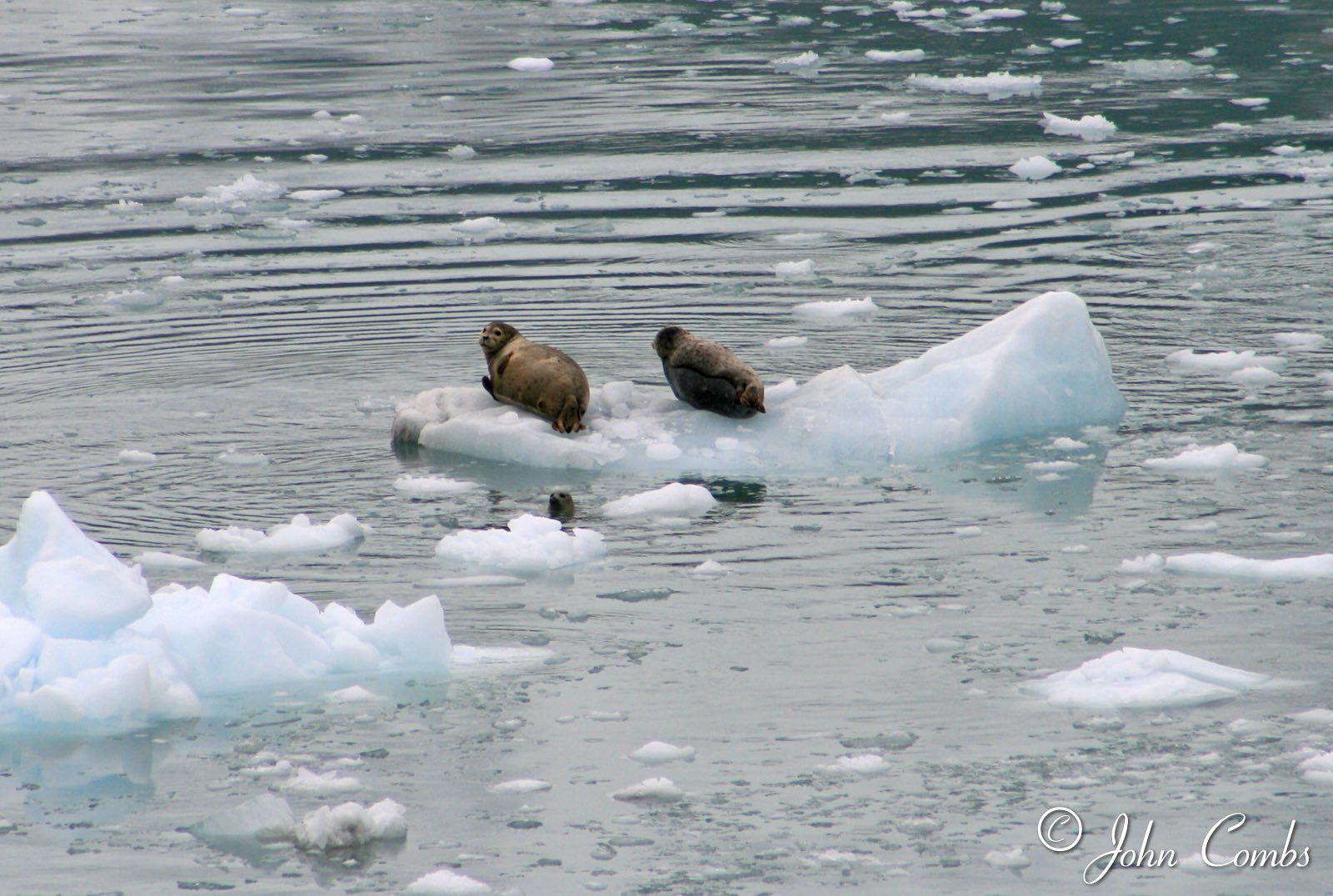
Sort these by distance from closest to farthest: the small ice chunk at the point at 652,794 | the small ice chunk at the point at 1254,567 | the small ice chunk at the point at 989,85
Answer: the small ice chunk at the point at 652,794
the small ice chunk at the point at 1254,567
the small ice chunk at the point at 989,85

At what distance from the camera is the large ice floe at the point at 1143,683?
5.14m

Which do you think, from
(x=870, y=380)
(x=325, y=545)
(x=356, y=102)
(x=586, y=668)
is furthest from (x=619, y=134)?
(x=586, y=668)

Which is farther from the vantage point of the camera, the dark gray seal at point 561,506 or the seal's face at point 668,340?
the seal's face at point 668,340

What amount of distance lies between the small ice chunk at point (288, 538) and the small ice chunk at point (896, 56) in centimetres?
1220

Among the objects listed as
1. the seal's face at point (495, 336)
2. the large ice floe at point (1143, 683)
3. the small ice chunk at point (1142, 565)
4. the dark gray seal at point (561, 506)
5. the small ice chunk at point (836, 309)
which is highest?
the seal's face at point (495, 336)

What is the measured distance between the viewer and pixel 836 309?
985 centimetres

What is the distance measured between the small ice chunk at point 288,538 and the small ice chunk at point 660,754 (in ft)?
6.65

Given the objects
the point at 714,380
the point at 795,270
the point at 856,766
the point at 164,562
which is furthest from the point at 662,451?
the point at 795,270

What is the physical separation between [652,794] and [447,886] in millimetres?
641

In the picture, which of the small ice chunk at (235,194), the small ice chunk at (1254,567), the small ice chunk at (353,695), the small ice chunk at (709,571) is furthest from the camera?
the small ice chunk at (235,194)

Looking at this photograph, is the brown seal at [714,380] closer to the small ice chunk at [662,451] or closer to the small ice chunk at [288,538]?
the small ice chunk at [662,451]

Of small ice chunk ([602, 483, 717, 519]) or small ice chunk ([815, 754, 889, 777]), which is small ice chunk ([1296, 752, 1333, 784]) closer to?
small ice chunk ([815, 754, 889, 777])

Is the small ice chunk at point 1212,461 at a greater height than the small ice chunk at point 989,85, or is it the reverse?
the small ice chunk at point 1212,461

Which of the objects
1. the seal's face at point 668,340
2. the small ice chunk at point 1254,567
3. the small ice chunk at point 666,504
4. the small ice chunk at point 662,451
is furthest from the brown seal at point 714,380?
the small ice chunk at point 1254,567
